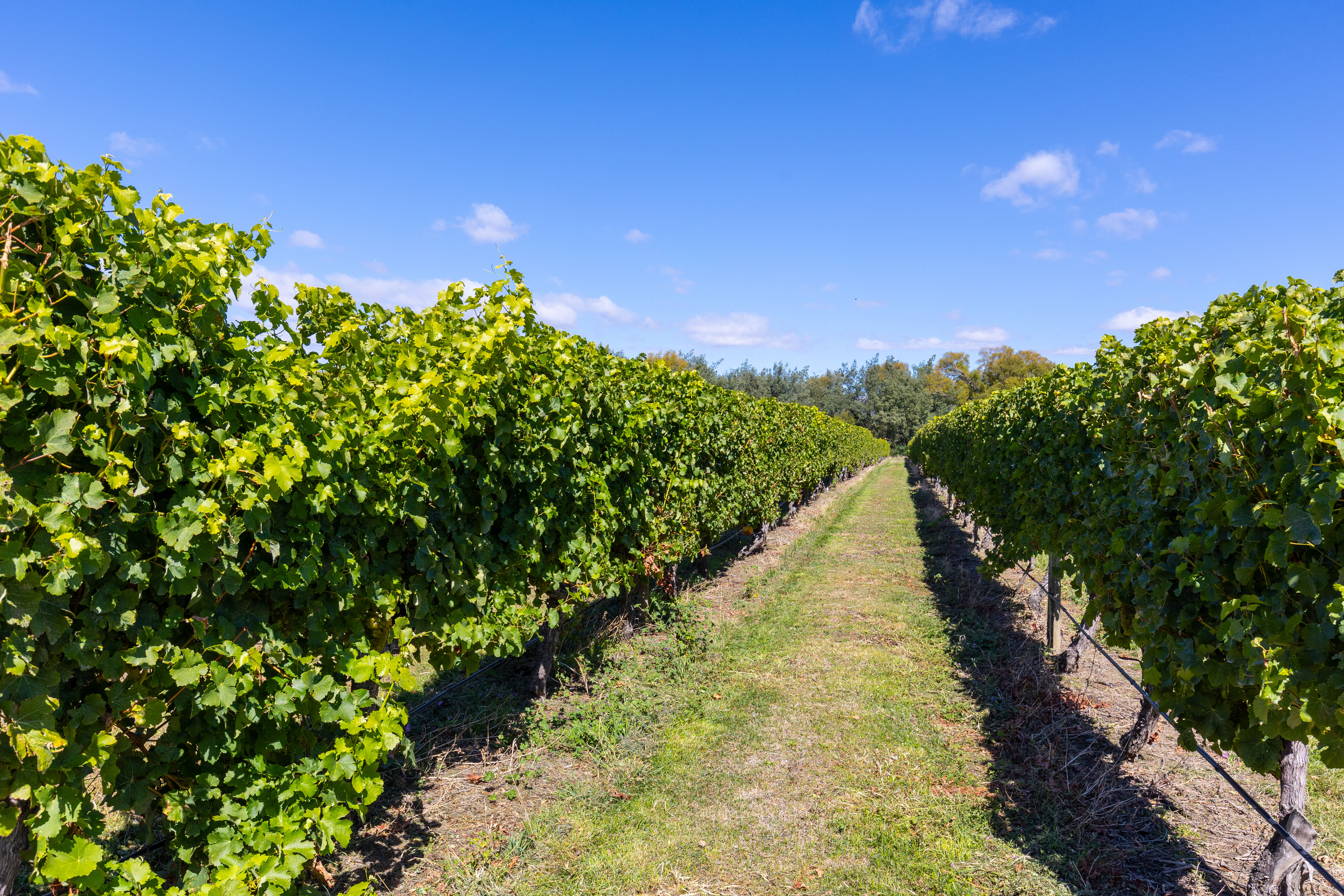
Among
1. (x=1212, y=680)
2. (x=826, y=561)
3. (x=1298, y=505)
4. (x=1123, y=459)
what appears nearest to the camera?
(x=1298, y=505)

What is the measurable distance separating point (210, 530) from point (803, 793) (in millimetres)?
4361

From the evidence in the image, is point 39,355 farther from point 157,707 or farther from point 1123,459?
point 1123,459

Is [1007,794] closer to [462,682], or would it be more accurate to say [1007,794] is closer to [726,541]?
[462,682]

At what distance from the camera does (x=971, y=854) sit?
164 inches

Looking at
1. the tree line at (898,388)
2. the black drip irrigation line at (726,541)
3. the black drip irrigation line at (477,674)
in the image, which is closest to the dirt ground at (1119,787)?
the black drip irrigation line at (477,674)

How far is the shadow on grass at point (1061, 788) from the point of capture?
400 centimetres

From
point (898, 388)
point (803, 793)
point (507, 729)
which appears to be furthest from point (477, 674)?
point (898, 388)

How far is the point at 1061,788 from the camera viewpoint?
16.0ft

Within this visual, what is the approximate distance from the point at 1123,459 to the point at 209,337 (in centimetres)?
560

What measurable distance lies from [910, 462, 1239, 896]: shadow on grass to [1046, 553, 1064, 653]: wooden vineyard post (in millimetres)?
166

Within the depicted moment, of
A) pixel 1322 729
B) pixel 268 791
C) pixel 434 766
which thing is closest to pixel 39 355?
pixel 268 791

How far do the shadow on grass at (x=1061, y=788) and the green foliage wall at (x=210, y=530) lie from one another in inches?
158

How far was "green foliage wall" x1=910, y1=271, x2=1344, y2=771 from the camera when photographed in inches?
105

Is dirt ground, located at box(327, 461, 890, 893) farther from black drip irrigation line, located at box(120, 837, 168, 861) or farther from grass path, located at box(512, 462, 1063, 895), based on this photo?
black drip irrigation line, located at box(120, 837, 168, 861)
